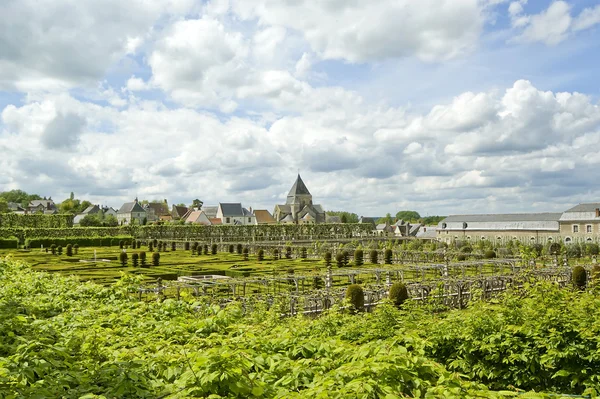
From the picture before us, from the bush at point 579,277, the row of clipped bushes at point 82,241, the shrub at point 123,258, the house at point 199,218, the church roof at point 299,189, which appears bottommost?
the bush at point 579,277

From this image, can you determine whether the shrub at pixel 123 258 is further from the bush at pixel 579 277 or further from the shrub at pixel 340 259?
the bush at pixel 579 277

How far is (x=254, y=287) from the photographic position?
78.7ft

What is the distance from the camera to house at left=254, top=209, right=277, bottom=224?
373 ft

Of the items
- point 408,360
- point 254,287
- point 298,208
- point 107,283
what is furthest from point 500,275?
point 298,208

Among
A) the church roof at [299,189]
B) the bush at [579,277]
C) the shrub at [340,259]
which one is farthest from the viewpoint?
the church roof at [299,189]

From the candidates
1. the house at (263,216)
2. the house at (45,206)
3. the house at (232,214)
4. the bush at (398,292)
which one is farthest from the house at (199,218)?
the bush at (398,292)

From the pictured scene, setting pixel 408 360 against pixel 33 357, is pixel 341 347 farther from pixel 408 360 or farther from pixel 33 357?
pixel 33 357

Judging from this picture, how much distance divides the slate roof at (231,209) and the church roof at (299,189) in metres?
11.6

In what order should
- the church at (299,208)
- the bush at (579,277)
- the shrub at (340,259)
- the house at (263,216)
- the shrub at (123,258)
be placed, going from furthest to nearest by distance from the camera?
the house at (263,216)
the church at (299,208)
the shrub at (340,259)
the shrub at (123,258)
the bush at (579,277)

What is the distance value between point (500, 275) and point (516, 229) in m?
40.4

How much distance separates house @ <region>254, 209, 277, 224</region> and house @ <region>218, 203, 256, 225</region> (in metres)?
2.01

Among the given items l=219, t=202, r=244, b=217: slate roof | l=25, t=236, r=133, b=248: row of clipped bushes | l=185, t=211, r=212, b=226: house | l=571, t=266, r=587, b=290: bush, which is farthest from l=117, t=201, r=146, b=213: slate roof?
l=571, t=266, r=587, b=290: bush

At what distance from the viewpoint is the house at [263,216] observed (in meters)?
114

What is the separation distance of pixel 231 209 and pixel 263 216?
29.0 feet
